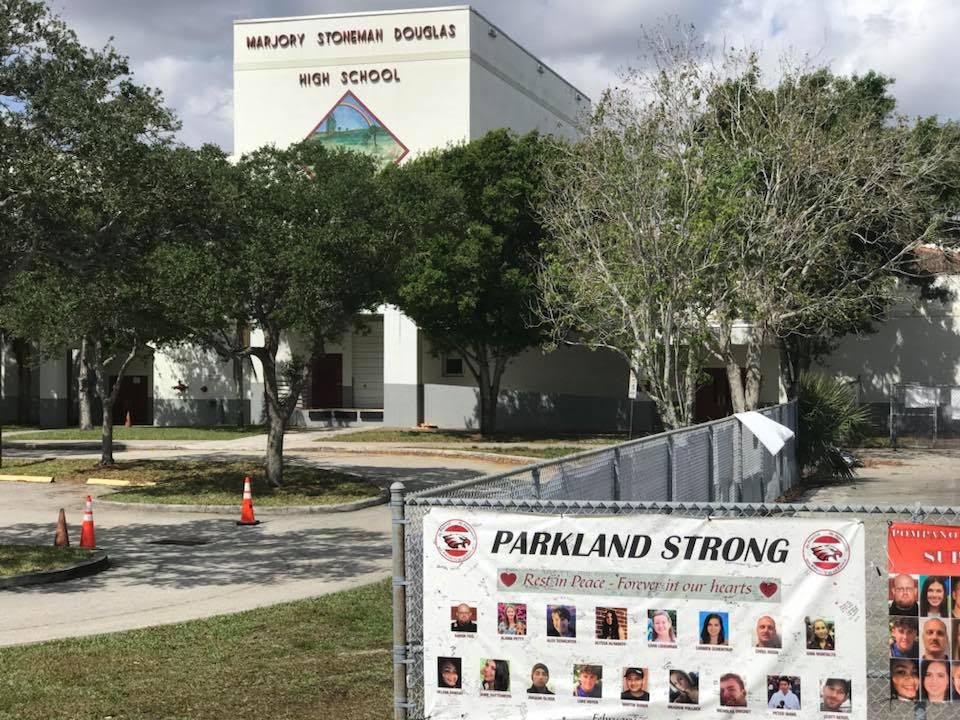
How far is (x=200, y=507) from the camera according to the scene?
20.7 m

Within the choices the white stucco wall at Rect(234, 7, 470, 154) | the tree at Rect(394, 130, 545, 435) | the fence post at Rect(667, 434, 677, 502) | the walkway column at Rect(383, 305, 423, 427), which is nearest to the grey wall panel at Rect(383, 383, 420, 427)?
the walkway column at Rect(383, 305, 423, 427)

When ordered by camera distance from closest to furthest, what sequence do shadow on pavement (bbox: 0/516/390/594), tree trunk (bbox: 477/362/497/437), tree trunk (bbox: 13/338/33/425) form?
1. shadow on pavement (bbox: 0/516/390/594)
2. tree trunk (bbox: 477/362/497/437)
3. tree trunk (bbox: 13/338/33/425)

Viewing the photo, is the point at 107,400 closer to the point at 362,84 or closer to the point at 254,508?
the point at 254,508

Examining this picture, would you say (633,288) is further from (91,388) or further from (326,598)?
(91,388)

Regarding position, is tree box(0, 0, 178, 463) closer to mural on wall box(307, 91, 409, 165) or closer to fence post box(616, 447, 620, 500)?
fence post box(616, 447, 620, 500)

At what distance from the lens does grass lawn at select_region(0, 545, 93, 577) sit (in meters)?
14.0

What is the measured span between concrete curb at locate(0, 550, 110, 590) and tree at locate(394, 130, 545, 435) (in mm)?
22206

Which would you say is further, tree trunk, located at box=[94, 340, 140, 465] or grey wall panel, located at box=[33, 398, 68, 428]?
grey wall panel, located at box=[33, 398, 68, 428]

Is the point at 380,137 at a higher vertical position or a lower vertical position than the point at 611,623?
A: higher

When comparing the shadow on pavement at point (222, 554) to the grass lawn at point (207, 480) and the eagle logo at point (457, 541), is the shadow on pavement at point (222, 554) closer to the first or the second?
the grass lawn at point (207, 480)

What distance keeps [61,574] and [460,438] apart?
1040 inches

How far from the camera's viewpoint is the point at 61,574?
14.0 meters

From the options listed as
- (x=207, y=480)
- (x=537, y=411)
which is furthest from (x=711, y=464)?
(x=537, y=411)

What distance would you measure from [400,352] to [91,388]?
1253 centimetres
